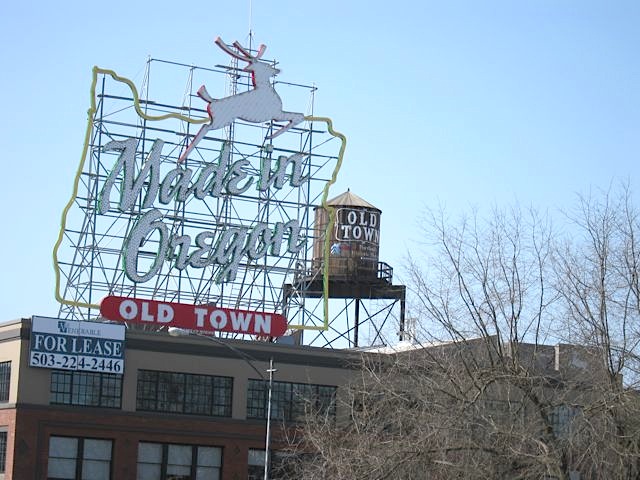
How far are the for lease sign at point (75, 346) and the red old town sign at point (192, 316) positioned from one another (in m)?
1.37

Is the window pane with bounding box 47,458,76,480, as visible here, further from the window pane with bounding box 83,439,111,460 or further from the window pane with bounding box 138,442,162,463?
the window pane with bounding box 138,442,162,463

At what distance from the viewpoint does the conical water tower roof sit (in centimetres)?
6812

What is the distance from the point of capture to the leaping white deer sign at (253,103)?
5684 centimetres

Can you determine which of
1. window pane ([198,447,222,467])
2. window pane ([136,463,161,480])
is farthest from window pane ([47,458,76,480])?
window pane ([198,447,222,467])

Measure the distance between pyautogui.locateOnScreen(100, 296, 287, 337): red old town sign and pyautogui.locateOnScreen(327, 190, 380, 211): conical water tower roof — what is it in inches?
573

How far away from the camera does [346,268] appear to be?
67250 mm

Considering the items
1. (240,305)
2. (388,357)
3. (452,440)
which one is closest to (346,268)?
(240,305)

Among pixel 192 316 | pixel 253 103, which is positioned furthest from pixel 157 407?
pixel 253 103

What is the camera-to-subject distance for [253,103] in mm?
58281

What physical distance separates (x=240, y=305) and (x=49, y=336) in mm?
10604

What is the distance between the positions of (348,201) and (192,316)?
18.3m

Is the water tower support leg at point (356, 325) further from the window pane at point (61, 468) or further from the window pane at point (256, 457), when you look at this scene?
the window pane at point (61, 468)

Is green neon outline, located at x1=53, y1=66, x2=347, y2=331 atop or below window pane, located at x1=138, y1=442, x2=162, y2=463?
atop

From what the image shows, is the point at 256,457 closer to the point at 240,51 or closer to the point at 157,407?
the point at 157,407
